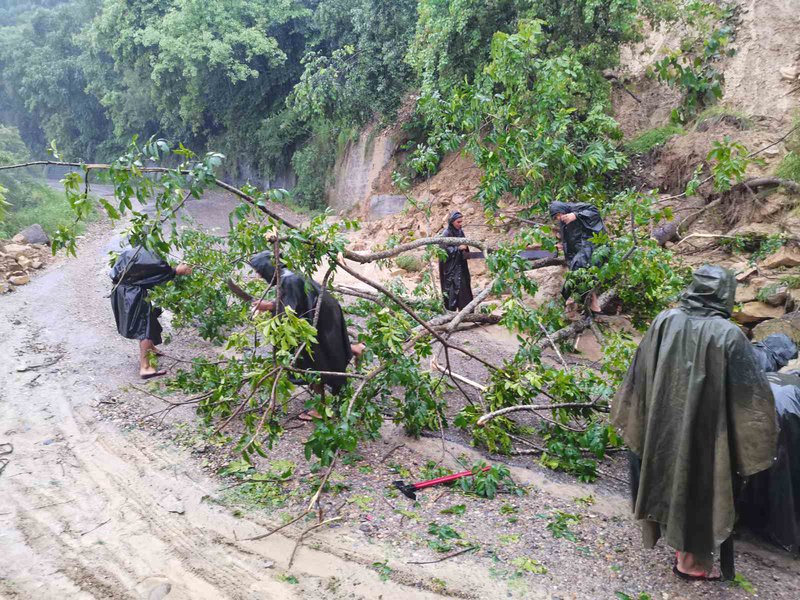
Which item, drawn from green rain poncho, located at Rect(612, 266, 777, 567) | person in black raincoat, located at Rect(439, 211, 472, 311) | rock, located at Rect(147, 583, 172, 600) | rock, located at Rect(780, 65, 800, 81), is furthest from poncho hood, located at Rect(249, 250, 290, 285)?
rock, located at Rect(780, 65, 800, 81)

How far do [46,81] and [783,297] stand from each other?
3069cm

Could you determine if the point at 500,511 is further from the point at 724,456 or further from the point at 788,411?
the point at 788,411

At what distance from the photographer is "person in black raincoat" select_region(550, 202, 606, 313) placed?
20.6ft

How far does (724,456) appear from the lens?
2.51m

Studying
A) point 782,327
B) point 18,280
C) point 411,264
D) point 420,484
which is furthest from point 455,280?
point 18,280

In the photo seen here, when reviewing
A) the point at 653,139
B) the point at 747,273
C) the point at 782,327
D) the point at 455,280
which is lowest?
the point at 455,280

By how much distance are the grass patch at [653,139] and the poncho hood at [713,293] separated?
25.7ft

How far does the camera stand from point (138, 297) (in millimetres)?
5469

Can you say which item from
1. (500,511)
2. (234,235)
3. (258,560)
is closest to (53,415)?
(234,235)

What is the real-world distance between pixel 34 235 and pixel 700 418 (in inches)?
517

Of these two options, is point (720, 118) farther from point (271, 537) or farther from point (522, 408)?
point (271, 537)

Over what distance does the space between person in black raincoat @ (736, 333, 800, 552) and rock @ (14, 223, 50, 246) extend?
495 inches

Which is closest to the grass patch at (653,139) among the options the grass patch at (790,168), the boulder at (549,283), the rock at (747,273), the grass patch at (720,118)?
the grass patch at (720,118)

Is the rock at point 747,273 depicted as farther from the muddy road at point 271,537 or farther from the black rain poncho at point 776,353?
the muddy road at point 271,537
